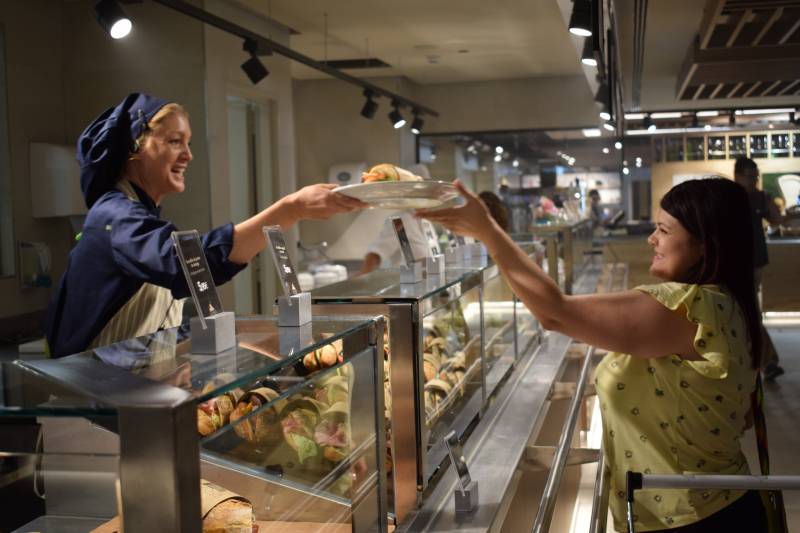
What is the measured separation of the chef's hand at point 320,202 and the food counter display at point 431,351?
18 centimetres

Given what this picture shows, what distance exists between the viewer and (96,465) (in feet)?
3.39

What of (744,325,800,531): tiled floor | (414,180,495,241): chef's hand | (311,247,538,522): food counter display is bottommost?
(744,325,800,531): tiled floor

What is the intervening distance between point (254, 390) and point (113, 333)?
3.53 feet

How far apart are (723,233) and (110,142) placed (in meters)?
1.43

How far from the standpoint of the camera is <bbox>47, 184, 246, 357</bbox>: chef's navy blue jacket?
184 cm

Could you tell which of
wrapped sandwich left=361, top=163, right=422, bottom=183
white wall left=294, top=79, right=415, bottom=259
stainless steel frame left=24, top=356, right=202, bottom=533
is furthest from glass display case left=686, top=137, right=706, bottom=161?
stainless steel frame left=24, top=356, right=202, bottom=533

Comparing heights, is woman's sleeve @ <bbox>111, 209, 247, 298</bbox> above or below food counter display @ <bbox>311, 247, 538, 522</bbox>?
above

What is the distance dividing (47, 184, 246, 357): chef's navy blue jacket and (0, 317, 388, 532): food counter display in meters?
0.48

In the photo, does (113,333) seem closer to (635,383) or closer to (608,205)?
(635,383)

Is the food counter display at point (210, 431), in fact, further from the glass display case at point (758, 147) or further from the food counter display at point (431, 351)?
the glass display case at point (758, 147)

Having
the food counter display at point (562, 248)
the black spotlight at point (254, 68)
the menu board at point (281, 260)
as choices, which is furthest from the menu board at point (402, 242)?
the black spotlight at point (254, 68)

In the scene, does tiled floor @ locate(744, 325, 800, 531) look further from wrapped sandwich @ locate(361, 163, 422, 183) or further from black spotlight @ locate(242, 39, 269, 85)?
black spotlight @ locate(242, 39, 269, 85)

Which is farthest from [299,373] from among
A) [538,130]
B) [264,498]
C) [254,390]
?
[538,130]

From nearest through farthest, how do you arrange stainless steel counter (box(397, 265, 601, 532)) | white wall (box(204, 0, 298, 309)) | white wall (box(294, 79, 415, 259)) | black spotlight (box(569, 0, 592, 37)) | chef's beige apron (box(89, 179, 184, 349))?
stainless steel counter (box(397, 265, 601, 532)) < chef's beige apron (box(89, 179, 184, 349)) < black spotlight (box(569, 0, 592, 37)) < white wall (box(204, 0, 298, 309)) < white wall (box(294, 79, 415, 259))
